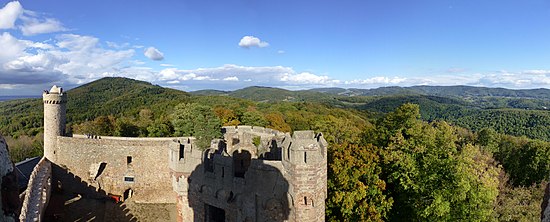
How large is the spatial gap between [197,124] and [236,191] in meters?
17.1

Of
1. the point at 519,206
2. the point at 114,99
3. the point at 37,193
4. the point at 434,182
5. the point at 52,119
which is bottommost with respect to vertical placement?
the point at 519,206

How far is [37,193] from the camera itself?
18.6 meters

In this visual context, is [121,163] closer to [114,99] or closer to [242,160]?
[242,160]

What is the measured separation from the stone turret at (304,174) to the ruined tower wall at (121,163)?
503 inches

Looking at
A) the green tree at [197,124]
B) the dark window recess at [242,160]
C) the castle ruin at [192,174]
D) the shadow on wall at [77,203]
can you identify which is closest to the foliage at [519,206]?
the castle ruin at [192,174]

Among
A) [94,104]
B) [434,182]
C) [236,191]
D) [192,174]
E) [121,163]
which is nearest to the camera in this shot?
[236,191]

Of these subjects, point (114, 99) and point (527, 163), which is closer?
point (527, 163)

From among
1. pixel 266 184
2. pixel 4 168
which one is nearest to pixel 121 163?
pixel 266 184

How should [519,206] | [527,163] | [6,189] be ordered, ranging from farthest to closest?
[527,163] < [519,206] < [6,189]

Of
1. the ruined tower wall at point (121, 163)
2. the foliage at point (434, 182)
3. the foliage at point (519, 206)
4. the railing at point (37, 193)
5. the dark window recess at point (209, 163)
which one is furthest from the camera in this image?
the ruined tower wall at point (121, 163)

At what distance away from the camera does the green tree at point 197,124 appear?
90.1 ft

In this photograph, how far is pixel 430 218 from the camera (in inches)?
763

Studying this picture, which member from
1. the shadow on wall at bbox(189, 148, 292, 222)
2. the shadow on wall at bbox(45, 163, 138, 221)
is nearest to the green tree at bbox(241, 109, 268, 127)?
the shadow on wall at bbox(45, 163, 138, 221)

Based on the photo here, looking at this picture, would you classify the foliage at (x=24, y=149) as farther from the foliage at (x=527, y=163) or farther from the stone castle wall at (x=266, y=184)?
the foliage at (x=527, y=163)
